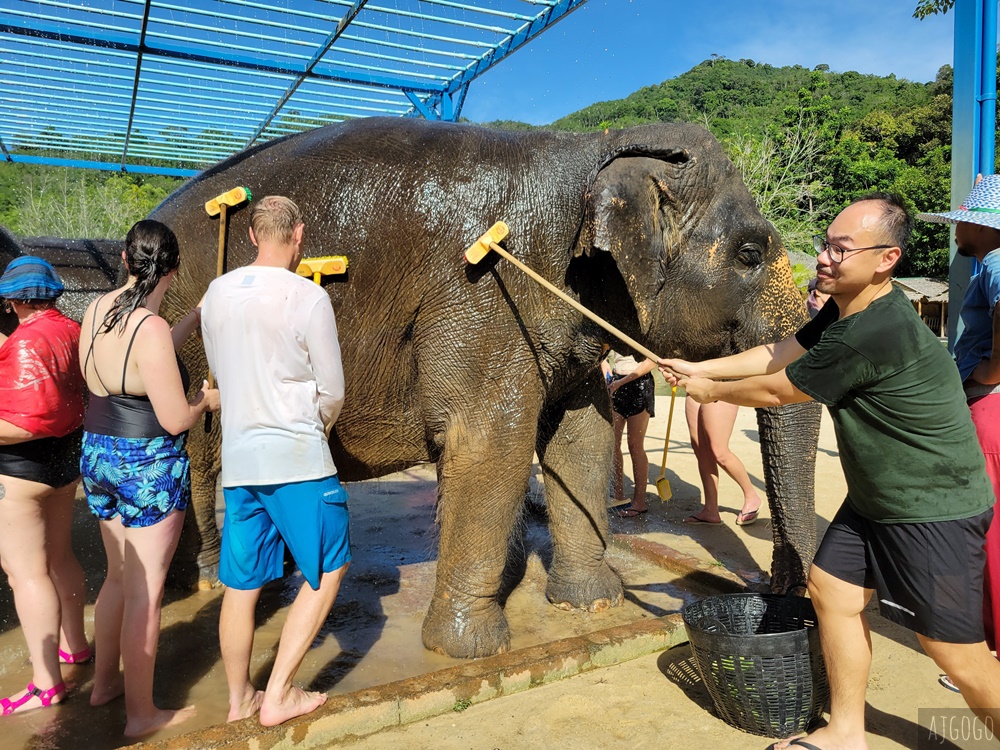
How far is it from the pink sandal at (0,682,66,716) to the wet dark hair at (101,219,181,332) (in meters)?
1.68

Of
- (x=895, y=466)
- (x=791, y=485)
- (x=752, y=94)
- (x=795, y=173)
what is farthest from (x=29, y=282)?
(x=752, y=94)

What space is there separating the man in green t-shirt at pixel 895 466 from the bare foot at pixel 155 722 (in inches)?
99.2

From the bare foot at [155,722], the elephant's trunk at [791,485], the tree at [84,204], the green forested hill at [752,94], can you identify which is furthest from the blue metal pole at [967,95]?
the green forested hill at [752,94]

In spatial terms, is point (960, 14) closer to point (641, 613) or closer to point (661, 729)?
point (641, 613)

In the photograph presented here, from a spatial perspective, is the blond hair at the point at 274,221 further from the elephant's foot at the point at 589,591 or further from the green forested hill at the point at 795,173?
the green forested hill at the point at 795,173

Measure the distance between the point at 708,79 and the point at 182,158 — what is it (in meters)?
53.8

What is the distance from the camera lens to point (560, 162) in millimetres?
3971

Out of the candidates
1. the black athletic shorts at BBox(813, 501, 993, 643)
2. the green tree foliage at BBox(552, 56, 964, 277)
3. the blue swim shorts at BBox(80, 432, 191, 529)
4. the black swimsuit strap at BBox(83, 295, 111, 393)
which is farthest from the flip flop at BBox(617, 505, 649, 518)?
the green tree foliage at BBox(552, 56, 964, 277)

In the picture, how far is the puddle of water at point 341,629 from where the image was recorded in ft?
11.0

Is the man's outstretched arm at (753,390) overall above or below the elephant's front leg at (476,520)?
above

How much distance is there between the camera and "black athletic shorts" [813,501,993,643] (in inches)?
100.0

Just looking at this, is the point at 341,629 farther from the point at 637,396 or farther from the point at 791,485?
the point at 637,396

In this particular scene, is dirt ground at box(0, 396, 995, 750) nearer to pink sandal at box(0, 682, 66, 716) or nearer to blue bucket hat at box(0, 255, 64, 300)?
pink sandal at box(0, 682, 66, 716)

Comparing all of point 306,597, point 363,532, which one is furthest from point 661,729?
point 363,532
